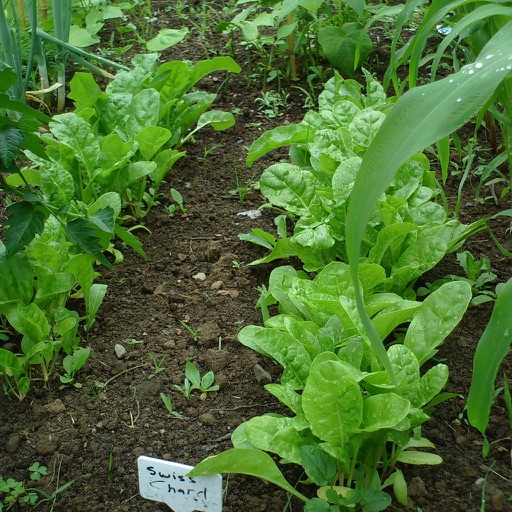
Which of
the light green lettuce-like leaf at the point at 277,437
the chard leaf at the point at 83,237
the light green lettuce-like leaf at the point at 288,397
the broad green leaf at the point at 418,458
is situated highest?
the chard leaf at the point at 83,237

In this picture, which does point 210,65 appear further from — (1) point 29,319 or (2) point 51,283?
(1) point 29,319

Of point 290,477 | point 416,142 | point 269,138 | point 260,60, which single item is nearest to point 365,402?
point 290,477

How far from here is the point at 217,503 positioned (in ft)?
3.92

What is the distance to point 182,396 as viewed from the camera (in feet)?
4.89

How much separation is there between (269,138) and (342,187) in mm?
419

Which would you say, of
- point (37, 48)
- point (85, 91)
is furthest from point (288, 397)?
point (37, 48)

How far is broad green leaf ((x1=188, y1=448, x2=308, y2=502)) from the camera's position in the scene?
45.1 inches

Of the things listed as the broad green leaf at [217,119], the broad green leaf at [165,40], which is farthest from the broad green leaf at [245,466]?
the broad green leaf at [165,40]

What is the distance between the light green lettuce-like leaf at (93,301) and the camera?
1.64m

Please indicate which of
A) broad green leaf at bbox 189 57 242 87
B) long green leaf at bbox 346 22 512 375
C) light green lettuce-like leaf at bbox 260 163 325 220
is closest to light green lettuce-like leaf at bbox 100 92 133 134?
broad green leaf at bbox 189 57 242 87

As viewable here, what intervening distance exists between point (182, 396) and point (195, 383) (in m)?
0.04

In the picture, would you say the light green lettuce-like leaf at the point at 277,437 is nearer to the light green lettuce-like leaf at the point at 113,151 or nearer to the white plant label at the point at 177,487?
the white plant label at the point at 177,487

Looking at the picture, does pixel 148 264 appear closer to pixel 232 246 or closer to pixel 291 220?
pixel 232 246

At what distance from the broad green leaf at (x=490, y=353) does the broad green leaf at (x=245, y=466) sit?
36 cm
